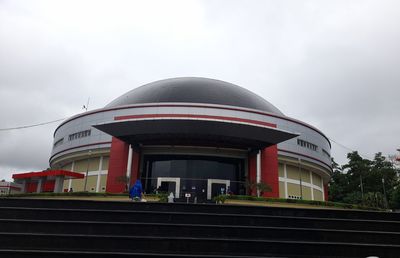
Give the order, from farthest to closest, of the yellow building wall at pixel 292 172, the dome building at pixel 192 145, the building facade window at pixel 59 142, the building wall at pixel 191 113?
the building facade window at pixel 59 142
the yellow building wall at pixel 292 172
the building wall at pixel 191 113
the dome building at pixel 192 145

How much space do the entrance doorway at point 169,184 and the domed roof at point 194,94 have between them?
23.9 ft

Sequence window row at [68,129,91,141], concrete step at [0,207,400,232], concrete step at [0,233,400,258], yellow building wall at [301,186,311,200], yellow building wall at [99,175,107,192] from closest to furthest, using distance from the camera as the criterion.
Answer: concrete step at [0,233,400,258] → concrete step at [0,207,400,232] → yellow building wall at [99,175,107,192] → window row at [68,129,91,141] → yellow building wall at [301,186,311,200]

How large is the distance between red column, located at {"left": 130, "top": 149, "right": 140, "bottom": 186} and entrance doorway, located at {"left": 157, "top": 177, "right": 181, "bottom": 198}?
1.89 metres

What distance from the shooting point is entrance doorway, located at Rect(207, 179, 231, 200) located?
27.5 meters

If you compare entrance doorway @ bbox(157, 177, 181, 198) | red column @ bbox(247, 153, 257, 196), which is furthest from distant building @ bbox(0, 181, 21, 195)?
red column @ bbox(247, 153, 257, 196)

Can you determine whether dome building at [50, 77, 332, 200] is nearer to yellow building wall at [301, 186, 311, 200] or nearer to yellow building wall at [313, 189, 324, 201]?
yellow building wall at [301, 186, 311, 200]

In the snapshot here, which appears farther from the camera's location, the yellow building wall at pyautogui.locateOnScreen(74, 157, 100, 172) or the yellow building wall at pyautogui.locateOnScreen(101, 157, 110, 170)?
the yellow building wall at pyautogui.locateOnScreen(74, 157, 100, 172)

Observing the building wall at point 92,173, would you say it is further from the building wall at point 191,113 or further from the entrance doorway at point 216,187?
the entrance doorway at point 216,187

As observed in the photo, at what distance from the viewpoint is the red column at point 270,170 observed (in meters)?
27.5

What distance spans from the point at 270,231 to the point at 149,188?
1940 centimetres

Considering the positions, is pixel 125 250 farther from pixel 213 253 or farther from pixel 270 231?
pixel 270 231

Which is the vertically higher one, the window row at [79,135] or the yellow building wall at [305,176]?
the window row at [79,135]

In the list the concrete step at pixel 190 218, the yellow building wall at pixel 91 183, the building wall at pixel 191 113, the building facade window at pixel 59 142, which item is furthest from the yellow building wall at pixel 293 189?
the building facade window at pixel 59 142

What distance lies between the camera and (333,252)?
914 cm
